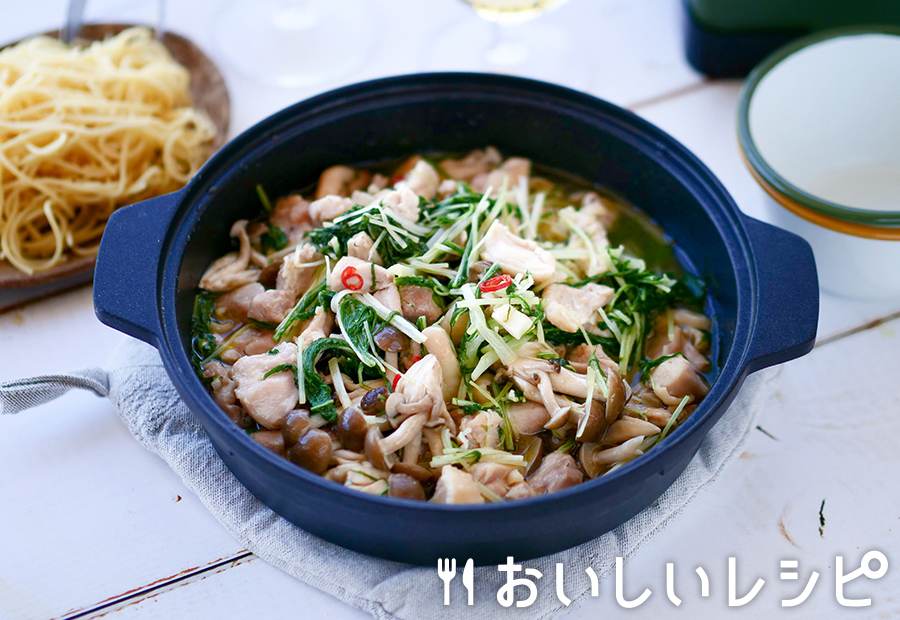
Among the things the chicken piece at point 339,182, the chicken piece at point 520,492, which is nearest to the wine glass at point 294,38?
the chicken piece at point 339,182

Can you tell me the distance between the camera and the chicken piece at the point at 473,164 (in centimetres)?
290

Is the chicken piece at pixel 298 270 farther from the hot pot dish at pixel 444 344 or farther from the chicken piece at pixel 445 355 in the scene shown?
the chicken piece at pixel 445 355

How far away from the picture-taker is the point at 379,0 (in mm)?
3912

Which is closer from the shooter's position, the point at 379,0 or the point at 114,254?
the point at 114,254

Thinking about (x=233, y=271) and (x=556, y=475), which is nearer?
(x=556, y=475)

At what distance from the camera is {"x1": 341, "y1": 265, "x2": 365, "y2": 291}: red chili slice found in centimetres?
228

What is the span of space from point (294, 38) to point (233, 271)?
5.36 feet

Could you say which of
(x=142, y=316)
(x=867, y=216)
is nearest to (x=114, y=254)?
(x=142, y=316)

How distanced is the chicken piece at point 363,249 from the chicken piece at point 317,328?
7.9 inches

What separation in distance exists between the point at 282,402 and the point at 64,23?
2392 millimetres

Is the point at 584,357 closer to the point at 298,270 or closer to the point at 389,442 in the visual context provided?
the point at 389,442

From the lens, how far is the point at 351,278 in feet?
7.48

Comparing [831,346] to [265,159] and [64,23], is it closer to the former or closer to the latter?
[265,159]

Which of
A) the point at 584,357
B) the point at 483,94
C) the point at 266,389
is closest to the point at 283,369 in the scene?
the point at 266,389
